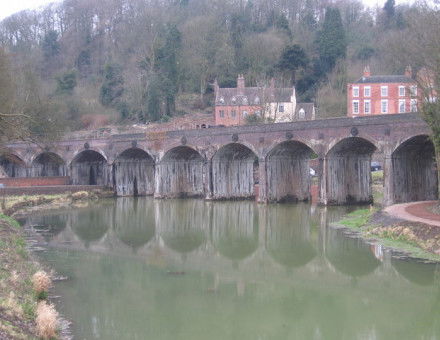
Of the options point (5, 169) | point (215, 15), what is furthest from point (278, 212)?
point (215, 15)

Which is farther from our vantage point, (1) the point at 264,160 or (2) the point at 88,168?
(2) the point at 88,168

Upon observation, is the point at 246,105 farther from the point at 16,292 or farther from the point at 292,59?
the point at 16,292

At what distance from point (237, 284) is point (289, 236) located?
33.4ft

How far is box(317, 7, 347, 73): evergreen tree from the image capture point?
251 feet

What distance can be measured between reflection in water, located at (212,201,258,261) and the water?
9cm

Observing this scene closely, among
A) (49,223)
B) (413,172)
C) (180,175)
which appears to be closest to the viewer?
(49,223)

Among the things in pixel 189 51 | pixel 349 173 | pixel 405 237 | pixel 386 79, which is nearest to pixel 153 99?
pixel 189 51

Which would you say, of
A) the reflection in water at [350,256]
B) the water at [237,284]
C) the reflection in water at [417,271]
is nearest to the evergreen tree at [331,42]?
the water at [237,284]

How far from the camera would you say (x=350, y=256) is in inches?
930

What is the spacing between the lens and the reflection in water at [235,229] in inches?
1036

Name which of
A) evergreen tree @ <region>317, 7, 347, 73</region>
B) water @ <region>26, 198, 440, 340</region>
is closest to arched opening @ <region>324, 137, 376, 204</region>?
water @ <region>26, 198, 440, 340</region>

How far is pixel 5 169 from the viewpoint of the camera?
6856cm

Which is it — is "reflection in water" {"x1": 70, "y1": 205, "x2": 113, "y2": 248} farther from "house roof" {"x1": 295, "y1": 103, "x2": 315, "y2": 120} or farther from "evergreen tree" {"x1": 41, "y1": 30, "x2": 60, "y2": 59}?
"evergreen tree" {"x1": 41, "y1": 30, "x2": 60, "y2": 59}

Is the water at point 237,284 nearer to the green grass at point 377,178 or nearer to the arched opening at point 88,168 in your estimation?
the green grass at point 377,178
